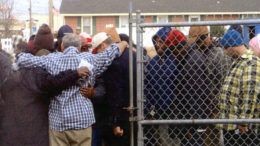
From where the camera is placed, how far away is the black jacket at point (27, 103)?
3721 millimetres

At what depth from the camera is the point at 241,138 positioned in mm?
3992

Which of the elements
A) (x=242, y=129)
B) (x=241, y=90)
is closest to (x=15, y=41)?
(x=241, y=90)

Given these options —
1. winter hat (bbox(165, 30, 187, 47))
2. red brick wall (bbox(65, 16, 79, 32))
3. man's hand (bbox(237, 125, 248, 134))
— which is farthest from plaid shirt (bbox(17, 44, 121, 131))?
red brick wall (bbox(65, 16, 79, 32))

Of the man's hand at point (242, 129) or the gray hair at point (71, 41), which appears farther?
the gray hair at point (71, 41)

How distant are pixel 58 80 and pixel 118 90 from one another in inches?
30.3

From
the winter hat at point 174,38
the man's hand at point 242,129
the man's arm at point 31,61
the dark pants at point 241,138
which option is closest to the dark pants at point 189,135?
the dark pants at point 241,138

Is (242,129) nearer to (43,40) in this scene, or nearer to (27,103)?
(27,103)

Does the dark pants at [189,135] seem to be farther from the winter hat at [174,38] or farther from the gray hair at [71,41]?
the gray hair at [71,41]

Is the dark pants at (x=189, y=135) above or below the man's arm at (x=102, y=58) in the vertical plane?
below

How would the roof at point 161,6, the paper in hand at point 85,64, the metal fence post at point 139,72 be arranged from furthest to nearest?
the roof at point 161,6 → the paper in hand at point 85,64 → the metal fence post at point 139,72

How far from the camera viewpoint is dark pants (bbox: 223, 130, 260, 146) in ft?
13.0

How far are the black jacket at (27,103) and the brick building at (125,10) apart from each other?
89.3 ft

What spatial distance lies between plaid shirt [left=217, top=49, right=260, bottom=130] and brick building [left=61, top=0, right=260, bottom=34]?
88.6 feet

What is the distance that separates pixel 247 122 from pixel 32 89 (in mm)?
2082
